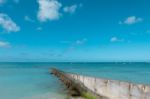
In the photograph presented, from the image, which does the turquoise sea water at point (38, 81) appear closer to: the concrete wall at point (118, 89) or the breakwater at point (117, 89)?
the breakwater at point (117, 89)

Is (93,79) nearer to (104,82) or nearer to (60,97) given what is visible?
(104,82)

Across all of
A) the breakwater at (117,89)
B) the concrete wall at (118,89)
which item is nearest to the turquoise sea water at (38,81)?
the breakwater at (117,89)

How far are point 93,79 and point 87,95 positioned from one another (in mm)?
1419

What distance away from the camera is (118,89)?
10.7 m

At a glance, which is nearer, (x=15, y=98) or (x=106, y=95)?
(x=106, y=95)

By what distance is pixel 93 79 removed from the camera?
12.9 meters

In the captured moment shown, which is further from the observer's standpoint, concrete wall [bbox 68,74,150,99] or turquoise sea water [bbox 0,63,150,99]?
turquoise sea water [bbox 0,63,150,99]

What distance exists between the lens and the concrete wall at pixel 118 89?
9477 mm

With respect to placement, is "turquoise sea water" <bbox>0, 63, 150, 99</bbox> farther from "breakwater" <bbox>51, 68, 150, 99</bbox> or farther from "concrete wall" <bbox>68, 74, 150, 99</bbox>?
"concrete wall" <bbox>68, 74, 150, 99</bbox>

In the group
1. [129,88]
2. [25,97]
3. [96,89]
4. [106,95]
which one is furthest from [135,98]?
[25,97]

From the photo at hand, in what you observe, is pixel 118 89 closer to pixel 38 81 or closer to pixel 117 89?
pixel 117 89

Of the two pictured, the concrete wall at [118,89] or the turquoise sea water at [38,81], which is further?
the turquoise sea water at [38,81]

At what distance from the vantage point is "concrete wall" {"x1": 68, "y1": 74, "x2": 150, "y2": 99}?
9.48 meters

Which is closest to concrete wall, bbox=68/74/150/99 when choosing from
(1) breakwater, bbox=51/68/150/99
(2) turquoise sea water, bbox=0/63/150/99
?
(1) breakwater, bbox=51/68/150/99
